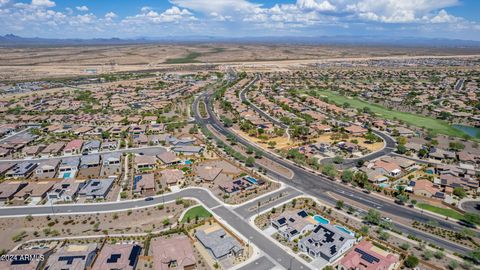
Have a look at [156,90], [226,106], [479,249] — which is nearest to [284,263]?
[479,249]

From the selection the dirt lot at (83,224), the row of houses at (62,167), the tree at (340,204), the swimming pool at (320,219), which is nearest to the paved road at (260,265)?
the swimming pool at (320,219)

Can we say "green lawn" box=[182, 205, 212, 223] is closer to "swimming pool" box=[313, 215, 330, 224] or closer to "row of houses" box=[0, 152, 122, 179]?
"swimming pool" box=[313, 215, 330, 224]

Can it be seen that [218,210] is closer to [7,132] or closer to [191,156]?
[191,156]

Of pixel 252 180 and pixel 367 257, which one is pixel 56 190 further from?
pixel 367 257

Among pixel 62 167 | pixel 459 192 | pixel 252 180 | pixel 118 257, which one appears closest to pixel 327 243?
pixel 252 180

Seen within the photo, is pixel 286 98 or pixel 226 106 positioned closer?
pixel 226 106

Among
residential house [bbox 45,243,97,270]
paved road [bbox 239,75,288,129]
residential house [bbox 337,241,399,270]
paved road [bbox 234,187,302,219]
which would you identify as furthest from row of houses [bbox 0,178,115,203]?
paved road [bbox 239,75,288,129]

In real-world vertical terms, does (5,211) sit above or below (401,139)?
below
